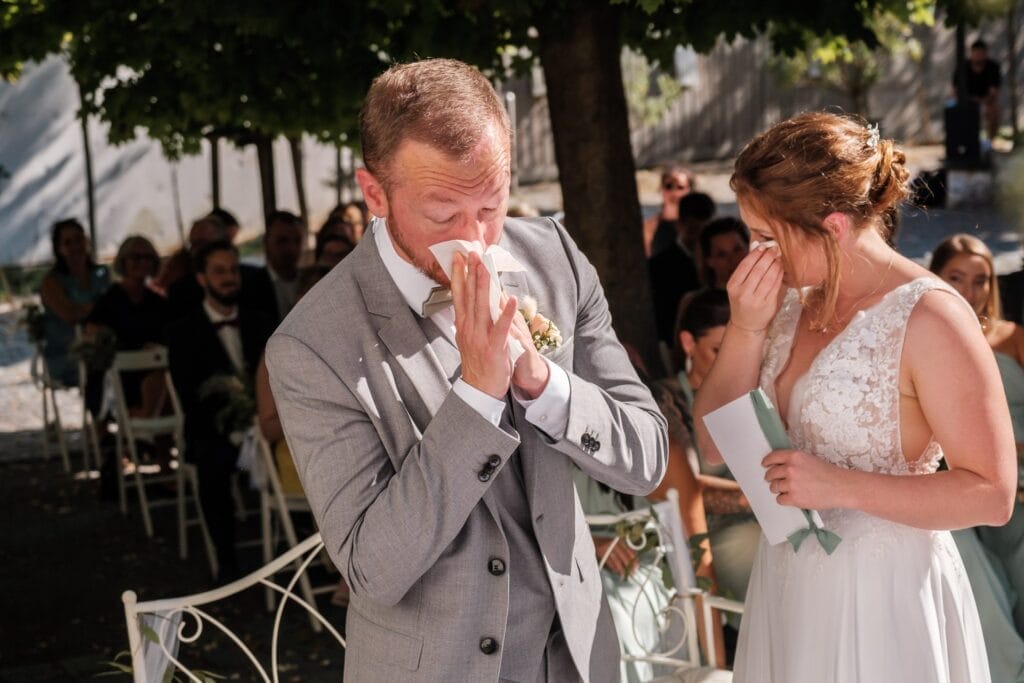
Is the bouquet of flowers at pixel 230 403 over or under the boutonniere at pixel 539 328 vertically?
under

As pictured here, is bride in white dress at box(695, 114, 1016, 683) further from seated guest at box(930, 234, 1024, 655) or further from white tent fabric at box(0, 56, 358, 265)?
white tent fabric at box(0, 56, 358, 265)

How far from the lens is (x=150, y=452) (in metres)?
9.90

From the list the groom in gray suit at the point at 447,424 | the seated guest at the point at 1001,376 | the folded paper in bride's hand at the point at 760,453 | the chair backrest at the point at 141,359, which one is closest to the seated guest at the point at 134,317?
the chair backrest at the point at 141,359

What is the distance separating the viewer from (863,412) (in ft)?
9.17

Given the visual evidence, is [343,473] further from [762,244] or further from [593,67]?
[593,67]

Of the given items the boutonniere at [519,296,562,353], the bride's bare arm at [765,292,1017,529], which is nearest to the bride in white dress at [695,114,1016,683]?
the bride's bare arm at [765,292,1017,529]

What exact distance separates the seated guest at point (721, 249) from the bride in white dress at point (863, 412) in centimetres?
461

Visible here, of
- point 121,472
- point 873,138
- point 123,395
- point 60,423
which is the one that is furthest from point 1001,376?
point 60,423

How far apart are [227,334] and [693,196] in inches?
141

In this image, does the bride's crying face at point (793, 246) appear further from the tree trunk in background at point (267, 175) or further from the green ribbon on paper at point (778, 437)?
the tree trunk in background at point (267, 175)

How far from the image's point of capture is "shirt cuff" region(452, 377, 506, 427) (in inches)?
82.5

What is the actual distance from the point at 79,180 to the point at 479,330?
62.7 ft

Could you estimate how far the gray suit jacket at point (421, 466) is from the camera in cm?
211

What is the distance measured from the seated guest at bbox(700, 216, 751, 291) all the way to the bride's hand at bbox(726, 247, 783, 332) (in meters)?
4.62
